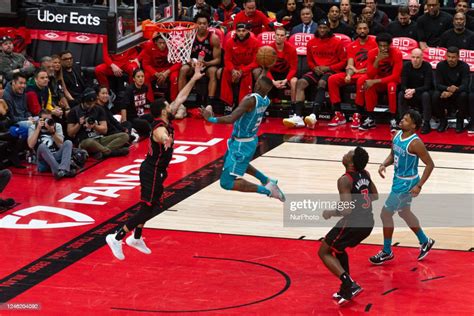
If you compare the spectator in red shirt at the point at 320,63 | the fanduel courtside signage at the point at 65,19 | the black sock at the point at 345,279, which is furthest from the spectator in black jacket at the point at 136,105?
the black sock at the point at 345,279

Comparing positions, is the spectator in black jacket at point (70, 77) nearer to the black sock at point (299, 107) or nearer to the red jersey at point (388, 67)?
the black sock at point (299, 107)

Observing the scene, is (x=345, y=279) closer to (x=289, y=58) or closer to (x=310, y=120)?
(x=310, y=120)

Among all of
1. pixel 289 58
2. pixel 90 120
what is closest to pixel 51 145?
pixel 90 120

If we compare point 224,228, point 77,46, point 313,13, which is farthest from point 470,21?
point 224,228

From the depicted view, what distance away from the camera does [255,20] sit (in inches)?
795

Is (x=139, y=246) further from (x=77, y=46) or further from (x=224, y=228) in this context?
(x=77, y=46)

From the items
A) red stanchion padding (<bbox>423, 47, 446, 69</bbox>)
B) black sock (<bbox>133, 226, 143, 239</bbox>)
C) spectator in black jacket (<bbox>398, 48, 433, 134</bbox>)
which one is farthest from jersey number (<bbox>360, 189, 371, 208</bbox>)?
red stanchion padding (<bbox>423, 47, 446, 69</bbox>)

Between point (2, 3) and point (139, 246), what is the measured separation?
31.9 feet

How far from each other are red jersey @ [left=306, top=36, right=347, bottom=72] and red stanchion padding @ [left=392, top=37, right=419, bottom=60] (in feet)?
3.30

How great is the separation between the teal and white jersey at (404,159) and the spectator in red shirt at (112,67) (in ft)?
28.4

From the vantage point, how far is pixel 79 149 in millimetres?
15617

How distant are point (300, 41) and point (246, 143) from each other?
7.52m

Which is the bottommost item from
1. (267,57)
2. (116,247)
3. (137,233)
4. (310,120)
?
(310,120)
